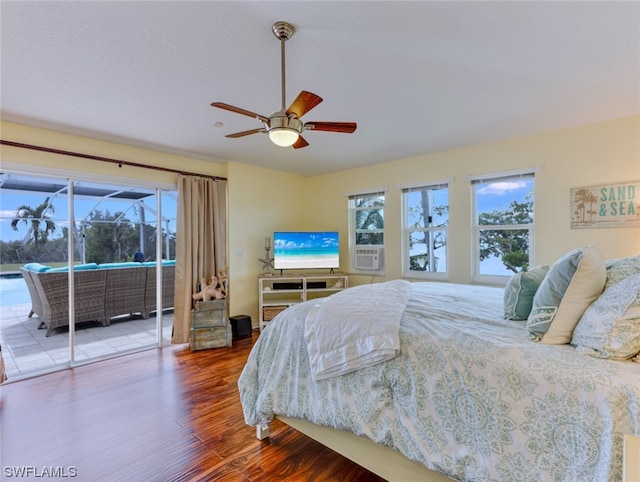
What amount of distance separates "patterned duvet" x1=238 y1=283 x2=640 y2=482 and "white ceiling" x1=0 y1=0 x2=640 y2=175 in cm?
164

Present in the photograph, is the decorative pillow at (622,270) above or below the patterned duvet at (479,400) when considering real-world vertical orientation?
above

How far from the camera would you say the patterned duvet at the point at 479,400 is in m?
1.02

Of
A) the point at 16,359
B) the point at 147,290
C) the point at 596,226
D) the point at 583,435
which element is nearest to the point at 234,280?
the point at 147,290

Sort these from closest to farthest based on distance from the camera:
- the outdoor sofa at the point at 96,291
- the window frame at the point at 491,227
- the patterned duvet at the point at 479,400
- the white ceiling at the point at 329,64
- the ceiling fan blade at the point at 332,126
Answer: the patterned duvet at the point at 479,400, the white ceiling at the point at 329,64, the ceiling fan blade at the point at 332,126, the window frame at the point at 491,227, the outdoor sofa at the point at 96,291

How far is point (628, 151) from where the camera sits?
9.12ft

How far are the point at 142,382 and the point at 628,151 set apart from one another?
5.14 m

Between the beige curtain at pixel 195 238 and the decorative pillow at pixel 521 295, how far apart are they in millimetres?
3590

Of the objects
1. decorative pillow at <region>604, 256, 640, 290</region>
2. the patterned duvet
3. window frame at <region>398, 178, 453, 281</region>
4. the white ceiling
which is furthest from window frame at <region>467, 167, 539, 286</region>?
decorative pillow at <region>604, 256, 640, 290</region>

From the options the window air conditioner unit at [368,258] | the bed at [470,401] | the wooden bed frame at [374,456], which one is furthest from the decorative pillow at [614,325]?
the window air conditioner unit at [368,258]

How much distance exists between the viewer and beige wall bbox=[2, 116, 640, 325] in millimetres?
2877

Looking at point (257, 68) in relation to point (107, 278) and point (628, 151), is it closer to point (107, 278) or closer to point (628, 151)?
point (628, 151)

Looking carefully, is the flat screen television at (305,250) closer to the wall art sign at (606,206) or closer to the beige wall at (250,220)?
the beige wall at (250,220)

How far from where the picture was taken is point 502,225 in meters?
3.55

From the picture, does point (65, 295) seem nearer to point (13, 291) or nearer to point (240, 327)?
point (13, 291)
